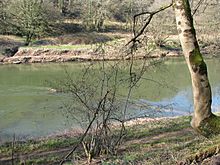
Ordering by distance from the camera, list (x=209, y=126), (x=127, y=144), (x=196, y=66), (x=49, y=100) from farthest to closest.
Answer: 1. (x=49, y=100)
2. (x=127, y=144)
3. (x=209, y=126)
4. (x=196, y=66)

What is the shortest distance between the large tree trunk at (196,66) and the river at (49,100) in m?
7.44

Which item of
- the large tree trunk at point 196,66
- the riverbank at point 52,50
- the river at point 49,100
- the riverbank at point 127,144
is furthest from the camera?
the riverbank at point 52,50

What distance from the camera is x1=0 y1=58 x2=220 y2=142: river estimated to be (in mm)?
17594

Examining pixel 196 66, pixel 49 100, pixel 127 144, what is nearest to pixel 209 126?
pixel 196 66

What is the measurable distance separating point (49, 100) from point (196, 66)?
1897 cm

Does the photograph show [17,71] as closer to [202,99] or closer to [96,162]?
[96,162]

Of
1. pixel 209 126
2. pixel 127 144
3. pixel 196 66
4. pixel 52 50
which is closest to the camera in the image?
pixel 196 66

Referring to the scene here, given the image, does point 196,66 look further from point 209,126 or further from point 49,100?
point 49,100

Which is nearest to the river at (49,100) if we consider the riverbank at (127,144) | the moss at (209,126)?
the riverbank at (127,144)

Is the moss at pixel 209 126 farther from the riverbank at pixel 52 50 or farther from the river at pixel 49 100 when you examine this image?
the riverbank at pixel 52 50

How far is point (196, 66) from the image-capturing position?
183 inches

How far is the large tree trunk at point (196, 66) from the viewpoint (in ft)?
14.9

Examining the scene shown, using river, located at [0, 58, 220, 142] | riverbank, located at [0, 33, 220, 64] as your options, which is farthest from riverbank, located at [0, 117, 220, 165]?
riverbank, located at [0, 33, 220, 64]

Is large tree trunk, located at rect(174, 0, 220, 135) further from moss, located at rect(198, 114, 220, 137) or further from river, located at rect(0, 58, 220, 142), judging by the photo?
river, located at rect(0, 58, 220, 142)
